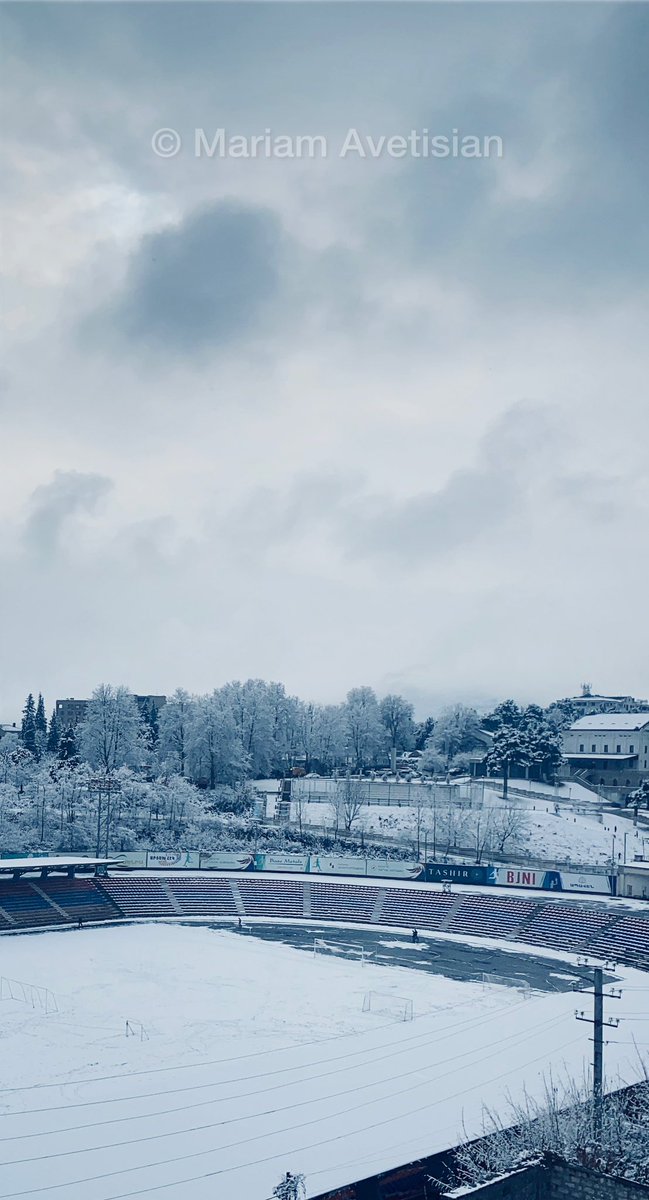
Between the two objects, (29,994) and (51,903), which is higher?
(51,903)

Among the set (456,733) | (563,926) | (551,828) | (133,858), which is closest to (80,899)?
(133,858)

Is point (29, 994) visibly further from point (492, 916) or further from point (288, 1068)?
point (492, 916)

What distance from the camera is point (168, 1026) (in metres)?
33.7

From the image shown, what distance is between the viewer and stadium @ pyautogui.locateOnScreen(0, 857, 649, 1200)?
73.0 feet

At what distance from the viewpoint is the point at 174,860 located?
63312 mm

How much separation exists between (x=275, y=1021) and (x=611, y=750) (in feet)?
224

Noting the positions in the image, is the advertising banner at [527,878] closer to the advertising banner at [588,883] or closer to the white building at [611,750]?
the advertising banner at [588,883]

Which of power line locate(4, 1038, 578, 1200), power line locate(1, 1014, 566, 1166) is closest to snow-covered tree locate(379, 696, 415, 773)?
power line locate(1, 1014, 566, 1166)

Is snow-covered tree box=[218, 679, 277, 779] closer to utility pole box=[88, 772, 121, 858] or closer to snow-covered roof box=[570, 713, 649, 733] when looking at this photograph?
utility pole box=[88, 772, 121, 858]

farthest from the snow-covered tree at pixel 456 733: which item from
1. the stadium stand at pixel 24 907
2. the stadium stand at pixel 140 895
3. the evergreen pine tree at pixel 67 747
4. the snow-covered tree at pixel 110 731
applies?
the stadium stand at pixel 24 907

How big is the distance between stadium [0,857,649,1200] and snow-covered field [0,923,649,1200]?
0.09 m

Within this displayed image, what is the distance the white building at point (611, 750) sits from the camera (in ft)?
307

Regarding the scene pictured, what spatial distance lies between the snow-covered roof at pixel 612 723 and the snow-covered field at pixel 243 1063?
57.8 metres

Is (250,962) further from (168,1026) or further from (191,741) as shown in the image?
(191,741)
